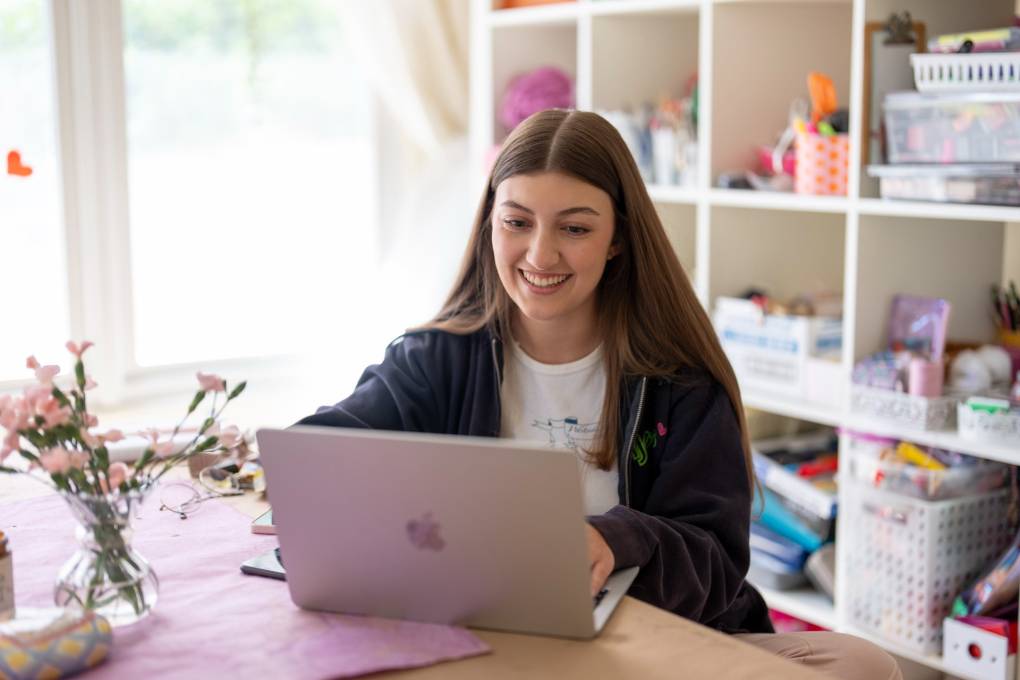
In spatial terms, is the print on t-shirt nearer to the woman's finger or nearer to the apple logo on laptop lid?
the woman's finger

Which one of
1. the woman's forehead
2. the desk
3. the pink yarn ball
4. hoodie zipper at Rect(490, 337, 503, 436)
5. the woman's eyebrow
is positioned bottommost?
the desk

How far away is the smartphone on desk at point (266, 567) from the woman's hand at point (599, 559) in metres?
0.33

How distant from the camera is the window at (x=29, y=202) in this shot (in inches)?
107

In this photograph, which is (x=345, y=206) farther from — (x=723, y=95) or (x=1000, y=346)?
(x=1000, y=346)

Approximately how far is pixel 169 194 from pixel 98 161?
23 cm

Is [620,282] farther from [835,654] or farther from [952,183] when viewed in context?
[952,183]

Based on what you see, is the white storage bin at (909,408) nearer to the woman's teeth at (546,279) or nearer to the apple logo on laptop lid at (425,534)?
the woman's teeth at (546,279)

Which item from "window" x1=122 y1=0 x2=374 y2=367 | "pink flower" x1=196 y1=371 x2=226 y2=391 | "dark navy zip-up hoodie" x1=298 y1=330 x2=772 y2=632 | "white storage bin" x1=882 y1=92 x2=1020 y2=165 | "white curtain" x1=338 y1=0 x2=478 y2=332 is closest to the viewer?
"pink flower" x1=196 y1=371 x2=226 y2=391

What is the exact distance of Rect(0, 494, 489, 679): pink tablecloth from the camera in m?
1.09

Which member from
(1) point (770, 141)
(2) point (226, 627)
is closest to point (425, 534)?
(2) point (226, 627)

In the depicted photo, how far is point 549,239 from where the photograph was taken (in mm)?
1584

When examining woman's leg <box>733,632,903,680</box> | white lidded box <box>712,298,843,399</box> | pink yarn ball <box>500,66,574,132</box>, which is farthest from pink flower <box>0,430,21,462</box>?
pink yarn ball <box>500,66,574,132</box>

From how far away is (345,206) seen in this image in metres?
3.42

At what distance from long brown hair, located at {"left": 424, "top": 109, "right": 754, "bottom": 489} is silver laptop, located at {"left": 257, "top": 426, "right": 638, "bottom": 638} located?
49 centimetres
